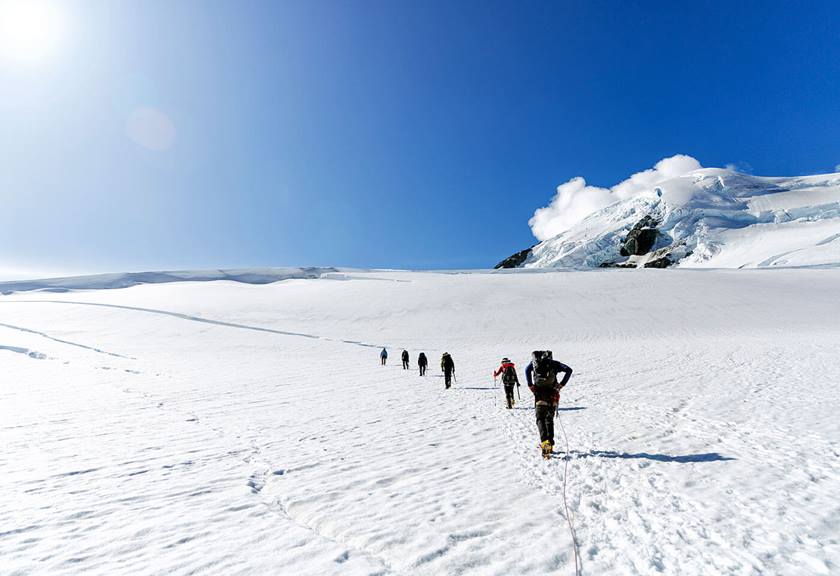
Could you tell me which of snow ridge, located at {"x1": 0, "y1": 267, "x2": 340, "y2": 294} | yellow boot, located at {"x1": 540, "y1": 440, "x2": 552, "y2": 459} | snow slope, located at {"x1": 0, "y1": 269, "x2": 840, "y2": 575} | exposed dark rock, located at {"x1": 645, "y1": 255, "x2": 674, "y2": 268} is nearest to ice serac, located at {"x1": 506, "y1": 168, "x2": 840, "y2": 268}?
exposed dark rock, located at {"x1": 645, "y1": 255, "x2": 674, "y2": 268}

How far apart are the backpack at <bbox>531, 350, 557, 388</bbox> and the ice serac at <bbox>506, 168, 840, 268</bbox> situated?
10736 cm

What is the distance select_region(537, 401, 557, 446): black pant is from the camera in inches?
298

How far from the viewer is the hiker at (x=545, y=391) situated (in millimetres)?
7546

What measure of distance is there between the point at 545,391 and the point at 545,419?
519mm

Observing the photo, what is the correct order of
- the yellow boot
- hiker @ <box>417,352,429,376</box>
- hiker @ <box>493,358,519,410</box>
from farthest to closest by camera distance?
hiker @ <box>417,352,429,376</box> < hiker @ <box>493,358,519,410</box> < the yellow boot

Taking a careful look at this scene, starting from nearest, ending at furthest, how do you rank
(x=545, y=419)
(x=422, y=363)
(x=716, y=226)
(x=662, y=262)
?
(x=545, y=419) < (x=422, y=363) < (x=662, y=262) < (x=716, y=226)

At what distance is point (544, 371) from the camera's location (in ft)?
25.6

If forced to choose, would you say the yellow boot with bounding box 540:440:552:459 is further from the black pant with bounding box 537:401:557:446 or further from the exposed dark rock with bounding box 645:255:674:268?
the exposed dark rock with bounding box 645:255:674:268

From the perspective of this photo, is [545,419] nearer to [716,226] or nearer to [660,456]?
[660,456]

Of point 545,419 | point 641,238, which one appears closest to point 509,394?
point 545,419

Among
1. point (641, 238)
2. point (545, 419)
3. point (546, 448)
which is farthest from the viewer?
point (641, 238)

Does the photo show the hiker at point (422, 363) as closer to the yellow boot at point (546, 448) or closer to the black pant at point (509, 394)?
the black pant at point (509, 394)

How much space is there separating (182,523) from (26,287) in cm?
10667

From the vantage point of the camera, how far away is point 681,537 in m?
4.60
